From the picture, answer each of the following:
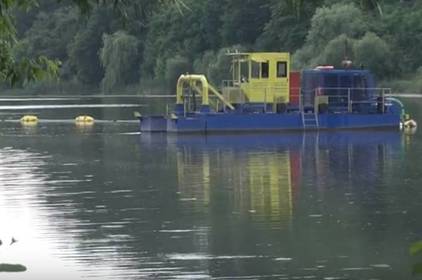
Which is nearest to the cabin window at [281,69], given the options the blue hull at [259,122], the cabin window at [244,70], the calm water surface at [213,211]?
the cabin window at [244,70]

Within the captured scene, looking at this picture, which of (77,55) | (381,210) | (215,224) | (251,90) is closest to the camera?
(215,224)

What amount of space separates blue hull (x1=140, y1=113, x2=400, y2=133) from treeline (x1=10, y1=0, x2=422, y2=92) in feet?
38.8

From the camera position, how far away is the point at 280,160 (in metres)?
28.6

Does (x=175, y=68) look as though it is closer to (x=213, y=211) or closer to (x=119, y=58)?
(x=119, y=58)

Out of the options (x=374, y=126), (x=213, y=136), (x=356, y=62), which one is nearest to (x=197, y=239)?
(x=213, y=136)

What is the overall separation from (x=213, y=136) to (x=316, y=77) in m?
5.37

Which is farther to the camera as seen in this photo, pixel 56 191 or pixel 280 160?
pixel 280 160

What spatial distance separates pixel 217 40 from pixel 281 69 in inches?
2062

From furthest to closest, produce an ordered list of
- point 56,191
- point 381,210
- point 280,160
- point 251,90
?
point 251,90 < point 280,160 < point 56,191 < point 381,210

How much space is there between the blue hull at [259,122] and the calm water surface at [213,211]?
466 centimetres

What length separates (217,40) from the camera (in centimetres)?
9275

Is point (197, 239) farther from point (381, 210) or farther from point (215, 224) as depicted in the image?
point (381, 210)

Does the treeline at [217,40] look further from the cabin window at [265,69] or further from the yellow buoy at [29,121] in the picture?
the cabin window at [265,69]

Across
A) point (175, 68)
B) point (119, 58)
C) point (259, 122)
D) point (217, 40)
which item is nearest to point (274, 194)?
point (259, 122)
